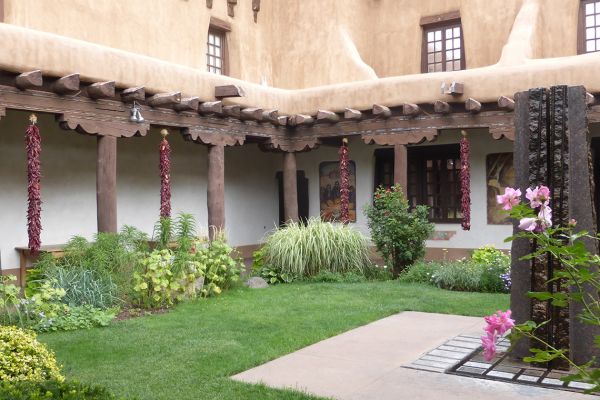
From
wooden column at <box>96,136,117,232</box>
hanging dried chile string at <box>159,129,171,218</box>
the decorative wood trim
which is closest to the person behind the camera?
wooden column at <box>96,136,117,232</box>

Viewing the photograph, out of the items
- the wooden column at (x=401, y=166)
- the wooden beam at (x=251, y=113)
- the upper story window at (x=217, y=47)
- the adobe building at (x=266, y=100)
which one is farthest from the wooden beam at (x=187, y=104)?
the wooden column at (x=401, y=166)

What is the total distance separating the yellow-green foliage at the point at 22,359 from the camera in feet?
13.0

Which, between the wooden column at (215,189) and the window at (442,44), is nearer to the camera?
the wooden column at (215,189)

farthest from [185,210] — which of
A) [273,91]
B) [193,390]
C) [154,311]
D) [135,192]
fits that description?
[193,390]

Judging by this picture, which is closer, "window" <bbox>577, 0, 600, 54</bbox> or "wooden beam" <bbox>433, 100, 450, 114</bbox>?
"wooden beam" <bbox>433, 100, 450, 114</bbox>

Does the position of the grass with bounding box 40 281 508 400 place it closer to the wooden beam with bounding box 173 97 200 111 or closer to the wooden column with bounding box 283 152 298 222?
the wooden beam with bounding box 173 97 200 111

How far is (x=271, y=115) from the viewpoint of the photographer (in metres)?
14.0

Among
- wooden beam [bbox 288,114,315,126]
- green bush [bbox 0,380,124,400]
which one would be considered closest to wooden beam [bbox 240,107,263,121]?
wooden beam [bbox 288,114,315,126]

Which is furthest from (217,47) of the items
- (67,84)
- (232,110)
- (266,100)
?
(67,84)

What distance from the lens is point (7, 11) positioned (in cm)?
1102

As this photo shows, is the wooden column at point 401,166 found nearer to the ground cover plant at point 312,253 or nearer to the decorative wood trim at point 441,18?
the ground cover plant at point 312,253

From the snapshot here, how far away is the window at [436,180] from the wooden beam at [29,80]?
9.42m

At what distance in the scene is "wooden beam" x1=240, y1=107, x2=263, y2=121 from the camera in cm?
1325

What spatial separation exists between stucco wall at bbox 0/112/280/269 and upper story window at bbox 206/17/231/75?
2.08 m
